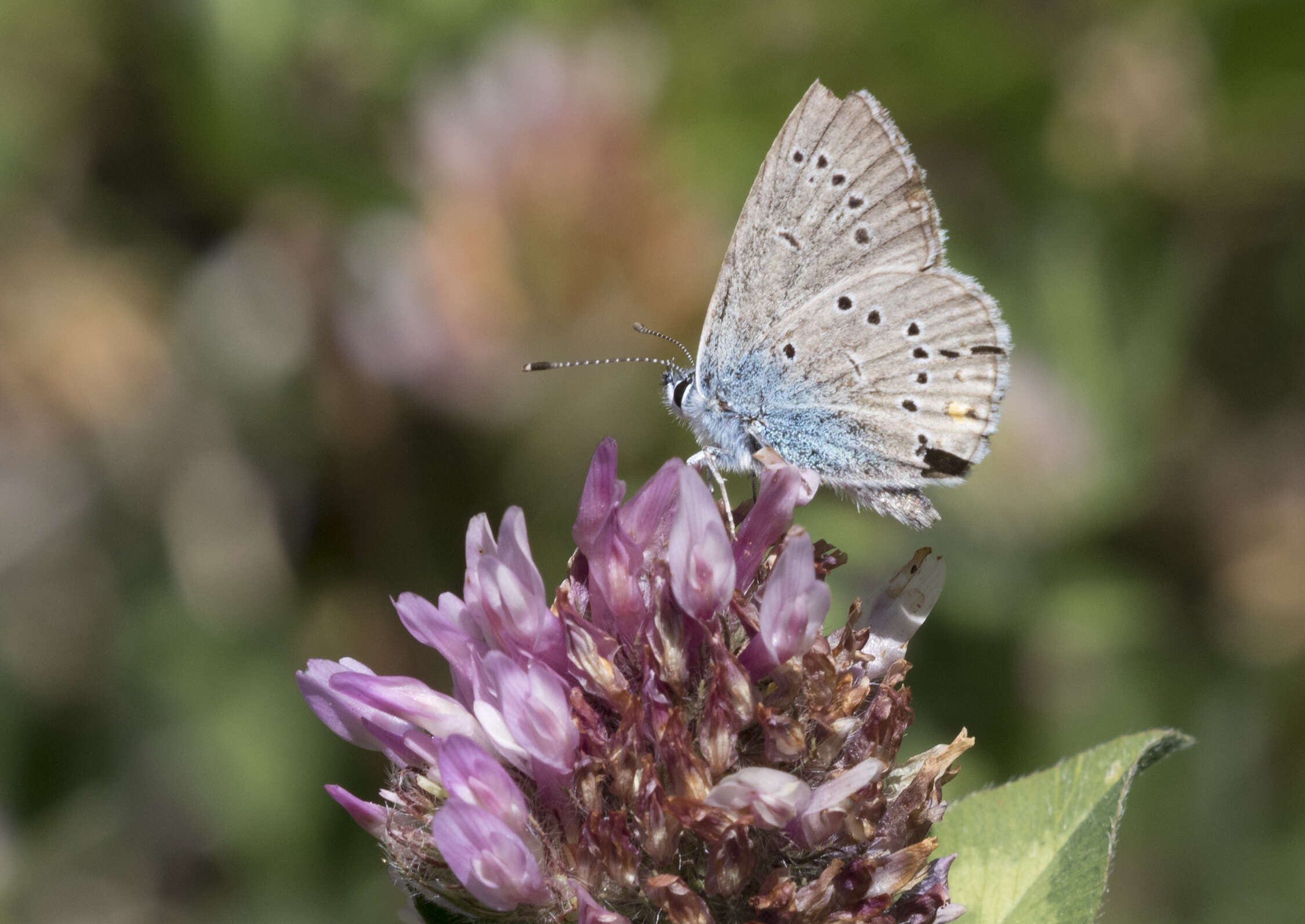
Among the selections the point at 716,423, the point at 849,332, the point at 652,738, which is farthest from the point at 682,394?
the point at 652,738

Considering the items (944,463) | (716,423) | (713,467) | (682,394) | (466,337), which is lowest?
(944,463)

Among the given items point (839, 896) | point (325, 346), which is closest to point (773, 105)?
point (325, 346)

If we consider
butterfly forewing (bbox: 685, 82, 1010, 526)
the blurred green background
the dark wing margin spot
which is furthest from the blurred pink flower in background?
the dark wing margin spot

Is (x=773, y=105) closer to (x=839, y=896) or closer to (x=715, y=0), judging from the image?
(x=715, y=0)

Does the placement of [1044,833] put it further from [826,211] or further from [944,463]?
[826,211]

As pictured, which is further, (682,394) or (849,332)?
(682,394)

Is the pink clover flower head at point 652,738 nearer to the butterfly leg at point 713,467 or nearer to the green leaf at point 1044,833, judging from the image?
the butterfly leg at point 713,467
